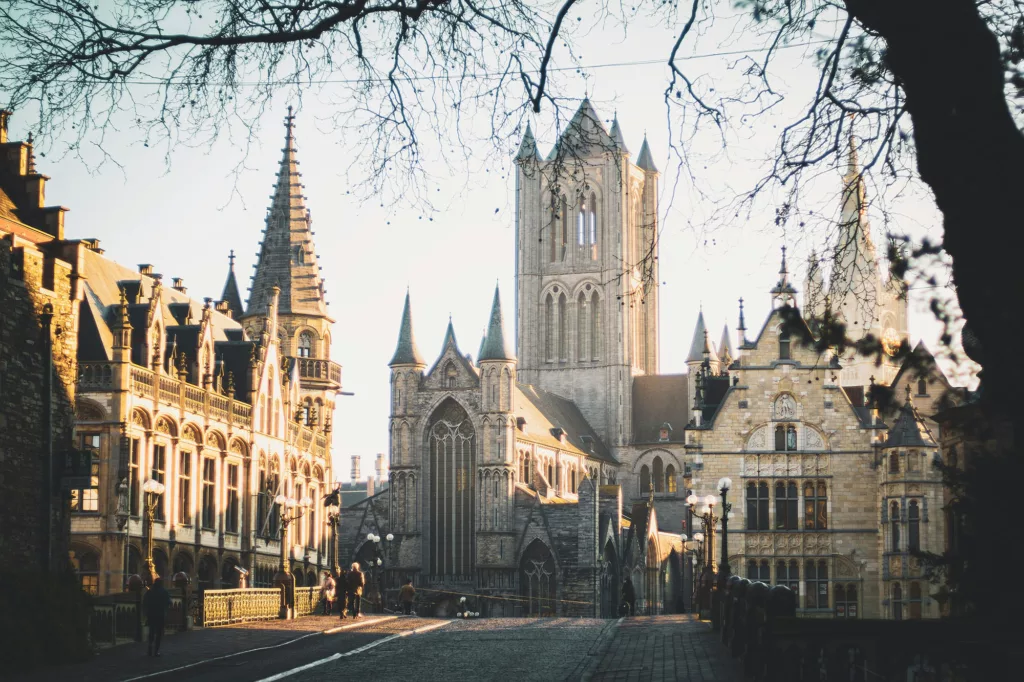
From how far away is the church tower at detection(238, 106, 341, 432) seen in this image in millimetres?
71812

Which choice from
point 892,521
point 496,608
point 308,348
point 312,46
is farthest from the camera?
point 496,608

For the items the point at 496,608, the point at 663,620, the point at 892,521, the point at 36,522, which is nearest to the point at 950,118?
the point at 36,522

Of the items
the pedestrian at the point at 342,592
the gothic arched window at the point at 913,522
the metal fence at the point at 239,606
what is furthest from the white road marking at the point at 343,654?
the gothic arched window at the point at 913,522

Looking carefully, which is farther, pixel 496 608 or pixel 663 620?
pixel 496 608

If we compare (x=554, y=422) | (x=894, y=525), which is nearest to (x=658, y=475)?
(x=554, y=422)

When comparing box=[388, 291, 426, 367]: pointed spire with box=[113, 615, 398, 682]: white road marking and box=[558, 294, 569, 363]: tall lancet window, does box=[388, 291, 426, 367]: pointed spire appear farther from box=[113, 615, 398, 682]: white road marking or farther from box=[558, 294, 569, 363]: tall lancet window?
box=[113, 615, 398, 682]: white road marking

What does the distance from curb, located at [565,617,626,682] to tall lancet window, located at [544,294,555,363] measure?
73821 mm

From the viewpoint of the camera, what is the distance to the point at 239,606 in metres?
36.2

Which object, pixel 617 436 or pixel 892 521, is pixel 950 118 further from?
pixel 617 436

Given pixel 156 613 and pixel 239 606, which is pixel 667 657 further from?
pixel 239 606

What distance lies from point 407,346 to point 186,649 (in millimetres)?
63941

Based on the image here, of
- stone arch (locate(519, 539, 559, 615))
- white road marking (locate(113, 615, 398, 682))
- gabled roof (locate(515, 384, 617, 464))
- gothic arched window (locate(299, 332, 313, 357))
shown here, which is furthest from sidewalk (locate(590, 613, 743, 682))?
gabled roof (locate(515, 384, 617, 464))

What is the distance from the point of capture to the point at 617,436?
367 feet

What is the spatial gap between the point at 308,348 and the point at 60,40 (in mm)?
62972
